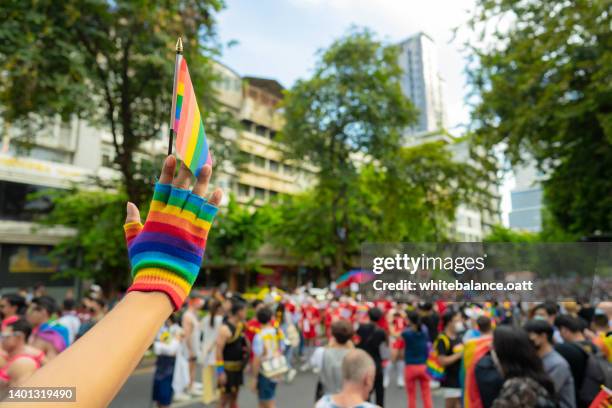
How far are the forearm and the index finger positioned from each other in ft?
1.08

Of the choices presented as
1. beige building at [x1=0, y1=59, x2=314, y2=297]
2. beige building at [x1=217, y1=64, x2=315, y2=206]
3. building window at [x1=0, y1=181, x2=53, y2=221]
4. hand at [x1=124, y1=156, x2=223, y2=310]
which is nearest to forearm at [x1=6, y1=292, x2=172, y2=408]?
hand at [x1=124, y1=156, x2=223, y2=310]

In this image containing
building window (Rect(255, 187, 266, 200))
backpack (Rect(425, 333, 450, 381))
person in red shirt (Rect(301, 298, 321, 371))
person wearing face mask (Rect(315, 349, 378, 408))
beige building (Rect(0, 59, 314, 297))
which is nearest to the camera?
person wearing face mask (Rect(315, 349, 378, 408))

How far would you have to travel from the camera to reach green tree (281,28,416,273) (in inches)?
705

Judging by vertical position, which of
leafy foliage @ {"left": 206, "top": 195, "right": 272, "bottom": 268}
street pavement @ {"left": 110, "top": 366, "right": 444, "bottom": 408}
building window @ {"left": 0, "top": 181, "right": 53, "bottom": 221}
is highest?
building window @ {"left": 0, "top": 181, "right": 53, "bottom": 221}

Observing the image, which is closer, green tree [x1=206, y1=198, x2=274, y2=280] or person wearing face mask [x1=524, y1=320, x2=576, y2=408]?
person wearing face mask [x1=524, y1=320, x2=576, y2=408]

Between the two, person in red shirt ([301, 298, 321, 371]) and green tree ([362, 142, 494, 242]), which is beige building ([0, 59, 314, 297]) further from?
person in red shirt ([301, 298, 321, 371])

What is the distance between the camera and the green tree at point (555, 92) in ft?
29.3

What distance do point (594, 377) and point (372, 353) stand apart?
124 inches

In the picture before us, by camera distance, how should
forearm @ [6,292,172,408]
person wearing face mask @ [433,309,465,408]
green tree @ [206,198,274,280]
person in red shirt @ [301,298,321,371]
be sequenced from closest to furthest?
forearm @ [6,292,172,408] < person wearing face mask @ [433,309,465,408] < person in red shirt @ [301,298,321,371] < green tree @ [206,198,274,280]

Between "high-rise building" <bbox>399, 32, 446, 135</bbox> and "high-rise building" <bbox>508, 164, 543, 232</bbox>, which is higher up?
"high-rise building" <bbox>399, 32, 446, 135</bbox>

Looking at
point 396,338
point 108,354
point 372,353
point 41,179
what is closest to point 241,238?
point 41,179

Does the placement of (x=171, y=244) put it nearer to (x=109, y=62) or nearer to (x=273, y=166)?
(x=109, y=62)

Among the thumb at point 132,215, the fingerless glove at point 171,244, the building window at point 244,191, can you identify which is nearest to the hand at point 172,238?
the fingerless glove at point 171,244

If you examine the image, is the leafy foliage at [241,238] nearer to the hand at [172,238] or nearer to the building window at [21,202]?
the building window at [21,202]
